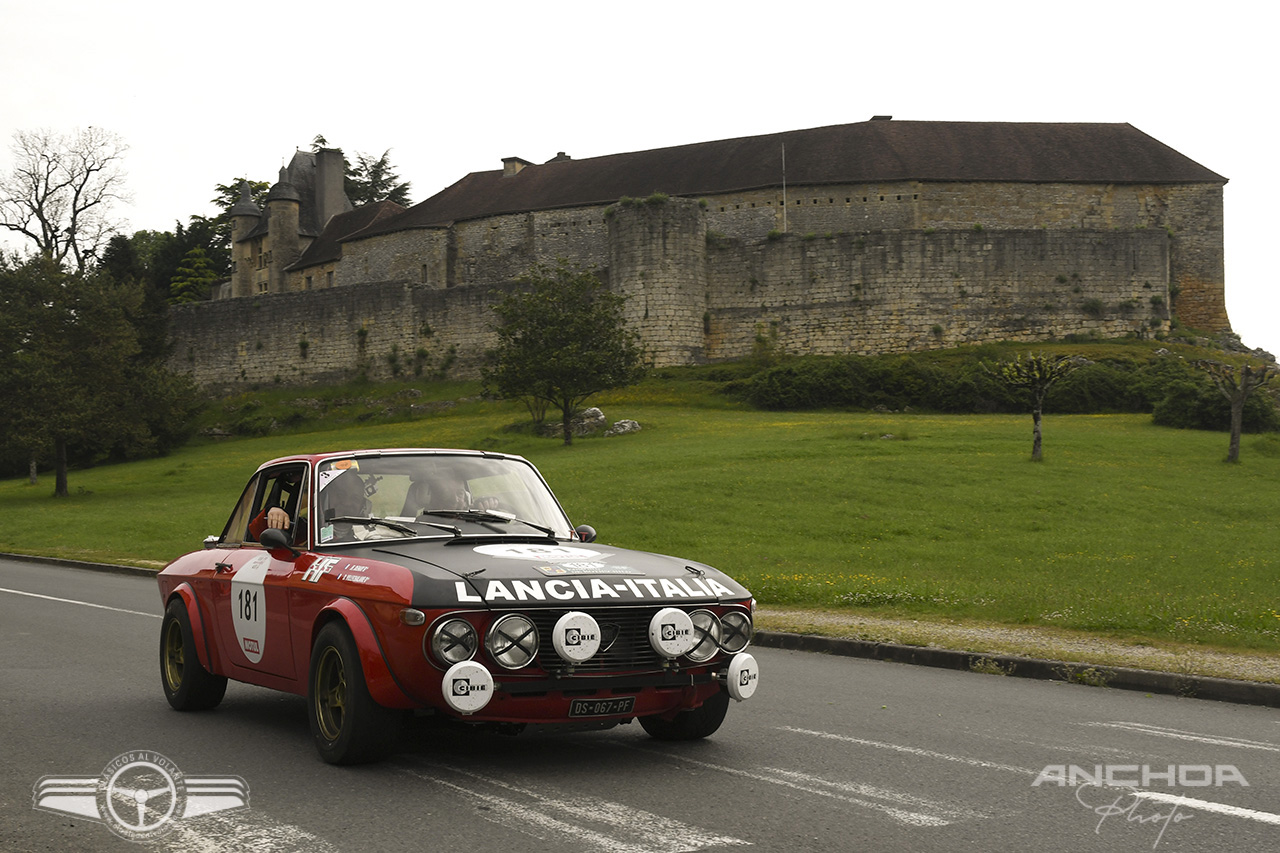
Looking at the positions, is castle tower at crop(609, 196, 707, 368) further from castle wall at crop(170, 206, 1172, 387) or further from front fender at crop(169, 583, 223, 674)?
front fender at crop(169, 583, 223, 674)

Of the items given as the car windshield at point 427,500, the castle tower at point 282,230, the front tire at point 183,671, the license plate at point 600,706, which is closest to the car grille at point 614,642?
the license plate at point 600,706

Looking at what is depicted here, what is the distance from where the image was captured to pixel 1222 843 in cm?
483

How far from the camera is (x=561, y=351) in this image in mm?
42250

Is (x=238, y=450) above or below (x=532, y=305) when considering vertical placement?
below

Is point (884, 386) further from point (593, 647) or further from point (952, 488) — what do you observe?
point (593, 647)

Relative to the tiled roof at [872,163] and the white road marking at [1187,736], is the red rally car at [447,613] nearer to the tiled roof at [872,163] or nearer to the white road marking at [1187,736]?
the white road marking at [1187,736]

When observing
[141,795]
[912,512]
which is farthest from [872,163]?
[141,795]

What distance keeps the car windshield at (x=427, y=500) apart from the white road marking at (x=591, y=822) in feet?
5.68

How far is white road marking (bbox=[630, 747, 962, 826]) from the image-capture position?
5.23 m

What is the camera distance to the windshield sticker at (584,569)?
6.14 metres

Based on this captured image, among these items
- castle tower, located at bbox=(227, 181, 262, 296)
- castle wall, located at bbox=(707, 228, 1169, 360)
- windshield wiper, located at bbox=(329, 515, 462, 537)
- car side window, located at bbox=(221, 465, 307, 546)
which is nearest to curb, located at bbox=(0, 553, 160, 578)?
car side window, located at bbox=(221, 465, 307, 546)

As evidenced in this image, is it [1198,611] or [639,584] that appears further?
[1198,611]

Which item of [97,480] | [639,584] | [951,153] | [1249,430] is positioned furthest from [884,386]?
[639,584]

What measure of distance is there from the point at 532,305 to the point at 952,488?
21.3m
